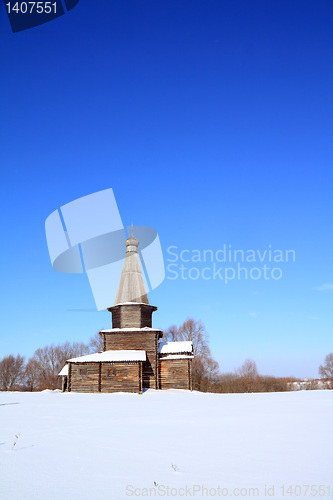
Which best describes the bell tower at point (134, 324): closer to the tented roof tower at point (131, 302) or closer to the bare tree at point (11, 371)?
the tented roof tower at point (131, 302)

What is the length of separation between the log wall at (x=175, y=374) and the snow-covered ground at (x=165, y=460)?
19.8m

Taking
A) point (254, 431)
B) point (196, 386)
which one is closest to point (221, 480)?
point (254, 431)

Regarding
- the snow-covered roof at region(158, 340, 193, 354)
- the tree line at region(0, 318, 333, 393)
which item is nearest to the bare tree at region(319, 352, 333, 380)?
the tree line at region(0, 318, 333, 393)

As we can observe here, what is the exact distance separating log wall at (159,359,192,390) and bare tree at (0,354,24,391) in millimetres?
36931

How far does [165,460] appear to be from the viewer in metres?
5.60

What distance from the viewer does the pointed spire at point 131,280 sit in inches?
1204

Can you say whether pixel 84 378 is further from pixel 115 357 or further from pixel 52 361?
pixel 52 361

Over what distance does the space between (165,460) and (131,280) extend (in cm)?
2622

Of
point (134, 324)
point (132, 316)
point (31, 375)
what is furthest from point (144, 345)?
point (31, 375)

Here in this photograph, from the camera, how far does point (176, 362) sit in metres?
28.7

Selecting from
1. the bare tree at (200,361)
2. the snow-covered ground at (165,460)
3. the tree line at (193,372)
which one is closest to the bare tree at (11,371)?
the tree line at (193,372)

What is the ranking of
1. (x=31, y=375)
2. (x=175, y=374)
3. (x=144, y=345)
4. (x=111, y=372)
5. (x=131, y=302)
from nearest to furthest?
(x=111, y=372) → (x=175, y=374) → (x=144, y=345) → (x=131, y=302) → (x=31, y=375)

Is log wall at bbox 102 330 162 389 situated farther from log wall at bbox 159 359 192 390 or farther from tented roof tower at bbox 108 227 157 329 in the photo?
tented roof tower at bbox 108 227 157 329

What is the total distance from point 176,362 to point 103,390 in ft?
20.5
